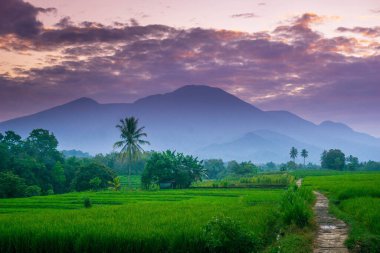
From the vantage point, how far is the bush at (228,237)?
405 inches

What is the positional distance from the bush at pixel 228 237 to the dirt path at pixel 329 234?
182 centimetres

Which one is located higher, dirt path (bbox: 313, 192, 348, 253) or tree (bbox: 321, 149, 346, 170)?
tree (bbox: 321, 149, 346, 170)

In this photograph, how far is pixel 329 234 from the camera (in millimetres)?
11922

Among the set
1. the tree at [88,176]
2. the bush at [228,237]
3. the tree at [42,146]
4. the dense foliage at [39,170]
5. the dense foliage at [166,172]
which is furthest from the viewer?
the tree at [42,146]

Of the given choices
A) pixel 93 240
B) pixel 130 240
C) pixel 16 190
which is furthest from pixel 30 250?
pixel 16 190

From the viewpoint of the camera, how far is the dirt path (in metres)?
10.2

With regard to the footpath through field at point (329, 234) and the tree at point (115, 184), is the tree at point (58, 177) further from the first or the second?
the footpath through field at point (329, 234)

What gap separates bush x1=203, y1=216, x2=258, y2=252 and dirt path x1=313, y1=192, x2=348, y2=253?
1822 mm

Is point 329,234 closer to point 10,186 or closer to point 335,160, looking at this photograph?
point 10,186

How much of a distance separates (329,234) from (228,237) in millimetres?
3771

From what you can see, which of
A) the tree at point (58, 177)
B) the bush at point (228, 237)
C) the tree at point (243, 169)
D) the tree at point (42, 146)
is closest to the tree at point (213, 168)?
the tree at point (243, 169)

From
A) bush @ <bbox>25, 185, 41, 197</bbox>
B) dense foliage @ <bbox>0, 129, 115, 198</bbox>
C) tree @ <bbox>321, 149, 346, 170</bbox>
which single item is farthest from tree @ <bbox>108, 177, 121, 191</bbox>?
tree @ <bbox>321, 149, 346, 170</bbox>

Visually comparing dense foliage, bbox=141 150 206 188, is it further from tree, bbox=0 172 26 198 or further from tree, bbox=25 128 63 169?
tree, bbox=25 128 63 169

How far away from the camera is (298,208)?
1313cm
